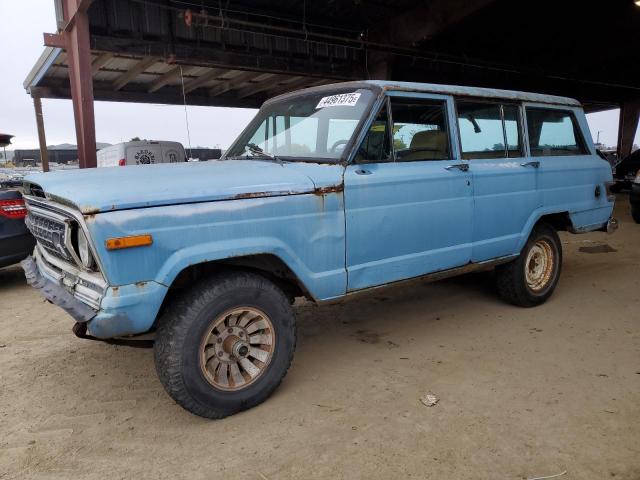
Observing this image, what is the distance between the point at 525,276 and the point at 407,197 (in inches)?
71.6

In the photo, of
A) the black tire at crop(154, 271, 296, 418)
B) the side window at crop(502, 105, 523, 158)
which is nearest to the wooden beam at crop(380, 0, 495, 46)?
the side window at crop(502, 105, 523, 158)

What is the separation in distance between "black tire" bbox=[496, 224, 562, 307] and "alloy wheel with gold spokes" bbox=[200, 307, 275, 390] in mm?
2600

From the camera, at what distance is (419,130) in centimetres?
360

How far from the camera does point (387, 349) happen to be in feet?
12.0

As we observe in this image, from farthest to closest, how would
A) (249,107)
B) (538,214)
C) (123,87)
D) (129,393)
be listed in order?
(249,107), (123,87), (538,214), (129,393)

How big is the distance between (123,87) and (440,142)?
444 inches

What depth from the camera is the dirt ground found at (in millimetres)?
2301

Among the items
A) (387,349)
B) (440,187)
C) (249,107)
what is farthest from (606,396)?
(249,107)

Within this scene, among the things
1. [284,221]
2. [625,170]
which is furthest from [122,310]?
[625,170]

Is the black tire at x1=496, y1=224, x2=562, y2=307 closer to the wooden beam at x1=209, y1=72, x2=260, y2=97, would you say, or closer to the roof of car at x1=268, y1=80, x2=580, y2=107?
the roof of car at x1=268, y1=80, x2=580, y2=107

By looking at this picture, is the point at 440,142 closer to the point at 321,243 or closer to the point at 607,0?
the point at 321,243

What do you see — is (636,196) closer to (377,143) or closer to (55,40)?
(377,143)

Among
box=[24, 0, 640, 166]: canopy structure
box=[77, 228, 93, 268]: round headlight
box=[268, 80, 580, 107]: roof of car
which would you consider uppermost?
box=[24, 0, 640, 166]: canopy structure

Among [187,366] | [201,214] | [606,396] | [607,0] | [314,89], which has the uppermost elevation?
[607,0]
